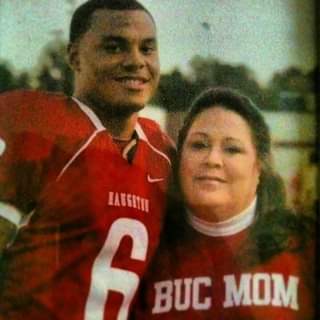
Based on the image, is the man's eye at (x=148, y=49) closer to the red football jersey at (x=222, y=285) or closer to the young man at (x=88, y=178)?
the young man at (x=88, y=178)

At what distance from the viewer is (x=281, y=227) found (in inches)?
15.3

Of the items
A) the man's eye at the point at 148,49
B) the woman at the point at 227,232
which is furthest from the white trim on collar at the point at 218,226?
the man's eye at the point at 148,49

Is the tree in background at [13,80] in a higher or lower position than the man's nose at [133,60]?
lower

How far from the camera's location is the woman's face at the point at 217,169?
39 centimetres

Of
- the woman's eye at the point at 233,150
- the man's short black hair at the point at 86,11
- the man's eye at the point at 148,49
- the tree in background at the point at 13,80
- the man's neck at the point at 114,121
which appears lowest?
the woman's eye at the point at 233,150

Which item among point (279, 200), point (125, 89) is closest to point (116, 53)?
point (125, 89)

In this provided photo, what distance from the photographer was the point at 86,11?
0.39 metres

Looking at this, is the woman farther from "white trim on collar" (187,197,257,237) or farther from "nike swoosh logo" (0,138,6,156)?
"nike swoosh logo" (0,138,6,156)

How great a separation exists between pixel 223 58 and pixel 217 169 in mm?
70

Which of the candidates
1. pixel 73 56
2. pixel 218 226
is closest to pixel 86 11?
pixel 73 56

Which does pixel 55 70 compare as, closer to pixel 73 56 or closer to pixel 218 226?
pixel 73 56

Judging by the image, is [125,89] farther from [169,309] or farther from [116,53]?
[169,309]

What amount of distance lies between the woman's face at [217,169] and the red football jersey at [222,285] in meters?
0.02

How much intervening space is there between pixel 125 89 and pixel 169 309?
135mm
